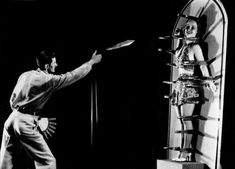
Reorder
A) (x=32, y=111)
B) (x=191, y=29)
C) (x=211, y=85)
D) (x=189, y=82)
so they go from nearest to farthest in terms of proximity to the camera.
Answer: (x=211, y=85)
(x=189, y=82)
(x=191, y=29)
(x=32, y=111)

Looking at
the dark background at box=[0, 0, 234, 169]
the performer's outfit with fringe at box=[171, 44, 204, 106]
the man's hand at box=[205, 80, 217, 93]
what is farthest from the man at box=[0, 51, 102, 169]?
the man's hand at box=[205, 80, 217, 93]

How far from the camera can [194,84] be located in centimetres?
320

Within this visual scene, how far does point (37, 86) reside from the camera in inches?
144

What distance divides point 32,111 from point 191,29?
1.66m

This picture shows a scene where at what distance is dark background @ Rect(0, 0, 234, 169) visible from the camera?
3.76 m

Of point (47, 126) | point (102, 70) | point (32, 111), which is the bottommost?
point (47, 126)

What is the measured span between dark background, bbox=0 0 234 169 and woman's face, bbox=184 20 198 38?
0.49 metres

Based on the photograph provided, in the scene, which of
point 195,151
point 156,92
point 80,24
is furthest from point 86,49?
point 195,151

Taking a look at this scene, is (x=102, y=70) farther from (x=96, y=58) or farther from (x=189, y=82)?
(x=189, y=82)

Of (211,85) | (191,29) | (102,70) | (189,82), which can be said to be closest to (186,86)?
(189,82)

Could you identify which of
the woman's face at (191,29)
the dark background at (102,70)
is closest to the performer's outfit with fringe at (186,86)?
the woman's face at (191,29)

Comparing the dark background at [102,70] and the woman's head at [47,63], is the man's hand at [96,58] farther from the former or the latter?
the woman's head at [47,63]

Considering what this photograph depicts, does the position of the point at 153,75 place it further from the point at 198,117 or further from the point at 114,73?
the point at 198,117

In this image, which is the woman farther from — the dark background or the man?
the man
